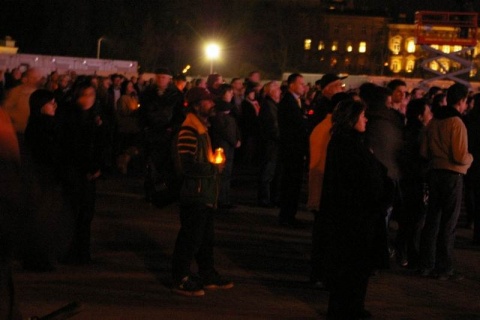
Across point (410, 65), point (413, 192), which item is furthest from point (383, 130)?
point (410, 65)

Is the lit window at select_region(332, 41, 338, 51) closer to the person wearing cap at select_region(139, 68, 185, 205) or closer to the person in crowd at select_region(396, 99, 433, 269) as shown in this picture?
the person wearing cap at select_region(139, 68, 185, 205)

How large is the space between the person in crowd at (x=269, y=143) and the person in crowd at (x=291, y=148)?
4.93ft

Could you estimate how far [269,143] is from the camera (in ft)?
52.7

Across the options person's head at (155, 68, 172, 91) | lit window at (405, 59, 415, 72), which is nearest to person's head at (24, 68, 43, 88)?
person's head at (155, 68, 172, 91)

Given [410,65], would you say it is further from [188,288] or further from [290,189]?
[188,288]

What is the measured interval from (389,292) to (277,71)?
100995 mm

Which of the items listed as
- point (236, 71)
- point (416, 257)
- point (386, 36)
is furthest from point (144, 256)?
point (386, 36)

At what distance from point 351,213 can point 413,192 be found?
3.57 metres

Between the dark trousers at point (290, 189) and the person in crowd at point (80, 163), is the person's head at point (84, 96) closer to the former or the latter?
the person in crowd at point (80, 163)

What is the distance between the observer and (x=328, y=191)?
8461mm

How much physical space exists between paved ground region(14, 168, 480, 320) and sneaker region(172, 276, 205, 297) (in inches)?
2.6

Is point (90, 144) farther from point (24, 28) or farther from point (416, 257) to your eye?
point (24, 28)

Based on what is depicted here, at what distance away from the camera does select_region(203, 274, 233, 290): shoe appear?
9758 millimetres

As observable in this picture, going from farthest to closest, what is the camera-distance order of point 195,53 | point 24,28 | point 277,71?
point 277,71
point 195,53
point 24,28
